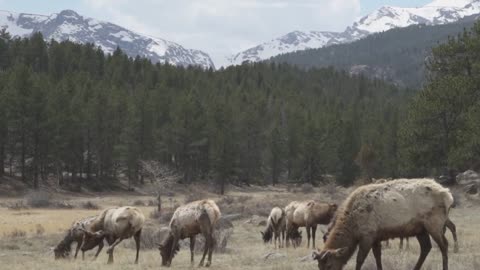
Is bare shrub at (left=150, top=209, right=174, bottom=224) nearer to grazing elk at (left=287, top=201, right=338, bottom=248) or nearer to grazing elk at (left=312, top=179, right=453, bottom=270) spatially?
grazing elk at (left=287, top=201, right=338, bottom=248)

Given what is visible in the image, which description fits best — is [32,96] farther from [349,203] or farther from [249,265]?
[349,203]

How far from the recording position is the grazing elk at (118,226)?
17672mm

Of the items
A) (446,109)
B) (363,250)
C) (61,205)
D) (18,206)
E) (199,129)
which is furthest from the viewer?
(199,129)

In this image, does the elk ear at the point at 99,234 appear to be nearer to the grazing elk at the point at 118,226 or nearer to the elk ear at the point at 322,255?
the grazing elk at the point at 118,226

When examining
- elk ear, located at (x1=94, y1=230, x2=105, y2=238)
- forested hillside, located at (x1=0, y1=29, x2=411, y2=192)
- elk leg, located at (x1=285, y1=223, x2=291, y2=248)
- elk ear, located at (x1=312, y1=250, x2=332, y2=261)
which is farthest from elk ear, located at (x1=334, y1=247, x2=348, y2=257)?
forested hillside, located at (x1=0, y1=29, x2=411, y2=192)

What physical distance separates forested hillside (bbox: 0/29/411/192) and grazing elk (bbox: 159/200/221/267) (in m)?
44.3

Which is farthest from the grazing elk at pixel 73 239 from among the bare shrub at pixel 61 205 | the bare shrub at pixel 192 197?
the bare shrub at pixel 192 197

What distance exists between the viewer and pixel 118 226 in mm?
17703

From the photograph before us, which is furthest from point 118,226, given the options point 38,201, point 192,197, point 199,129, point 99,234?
point 199,129

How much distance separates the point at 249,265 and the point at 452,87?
3198cm

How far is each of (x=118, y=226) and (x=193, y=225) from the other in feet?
9.33

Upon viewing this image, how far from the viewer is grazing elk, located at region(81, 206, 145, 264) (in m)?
17.7

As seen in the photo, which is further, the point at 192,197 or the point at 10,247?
the point at 192,197

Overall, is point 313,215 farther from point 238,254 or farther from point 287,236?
point 238,254
